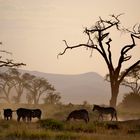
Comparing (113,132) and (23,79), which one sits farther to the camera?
(23,79)

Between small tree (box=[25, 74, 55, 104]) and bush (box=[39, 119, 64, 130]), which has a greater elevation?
small tree (box=[25, 74, 55, 104])

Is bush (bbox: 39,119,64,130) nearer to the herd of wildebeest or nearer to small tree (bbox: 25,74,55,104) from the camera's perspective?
the herd of wildebeest

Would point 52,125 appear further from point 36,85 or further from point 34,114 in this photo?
point 36,85

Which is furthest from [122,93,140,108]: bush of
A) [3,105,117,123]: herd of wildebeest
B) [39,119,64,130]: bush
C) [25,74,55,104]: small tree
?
[39,119,64,130]: bush

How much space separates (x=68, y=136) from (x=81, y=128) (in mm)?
5610

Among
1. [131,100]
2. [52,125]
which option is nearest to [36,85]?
[131,100]

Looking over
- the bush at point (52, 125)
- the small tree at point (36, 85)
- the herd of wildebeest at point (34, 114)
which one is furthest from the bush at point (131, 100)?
the bush at point (52, 125)

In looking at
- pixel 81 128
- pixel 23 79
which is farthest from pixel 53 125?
pixel 23 79

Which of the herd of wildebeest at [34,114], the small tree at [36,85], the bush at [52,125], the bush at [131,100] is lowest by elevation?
the bush at [52,125]

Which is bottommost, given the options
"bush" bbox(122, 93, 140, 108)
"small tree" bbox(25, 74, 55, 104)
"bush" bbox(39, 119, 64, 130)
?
"bush" bbox(39, 119, 64, 130)

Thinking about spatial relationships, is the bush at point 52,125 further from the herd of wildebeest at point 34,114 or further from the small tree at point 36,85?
the small tree at point 36,85

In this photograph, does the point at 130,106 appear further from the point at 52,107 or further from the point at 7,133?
the point at 7,133

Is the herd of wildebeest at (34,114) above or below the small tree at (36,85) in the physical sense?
below

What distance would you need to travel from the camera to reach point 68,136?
22.7 metres
